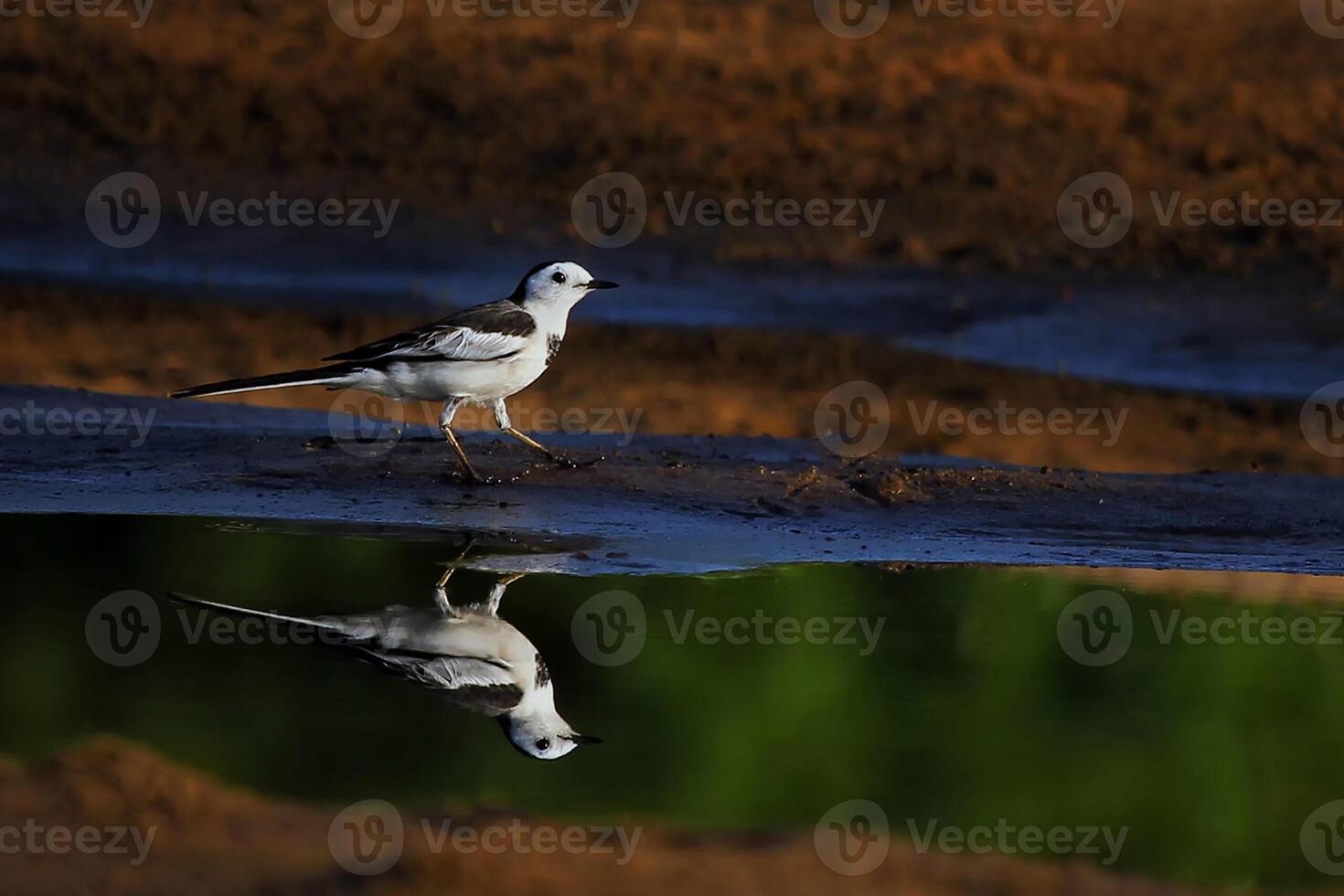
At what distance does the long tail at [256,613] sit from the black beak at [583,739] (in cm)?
132

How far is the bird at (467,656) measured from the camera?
741 centimetres

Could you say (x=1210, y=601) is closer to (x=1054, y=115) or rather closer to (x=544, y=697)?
(x=544, y=697)

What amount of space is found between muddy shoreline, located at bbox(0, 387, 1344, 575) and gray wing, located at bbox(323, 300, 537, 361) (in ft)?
2.50

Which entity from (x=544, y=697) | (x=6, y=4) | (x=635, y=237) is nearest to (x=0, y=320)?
(x=635, y=237)

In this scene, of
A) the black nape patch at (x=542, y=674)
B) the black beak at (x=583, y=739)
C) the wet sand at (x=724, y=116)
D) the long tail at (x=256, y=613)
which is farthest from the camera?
the wet sand at (x=724, y=116)

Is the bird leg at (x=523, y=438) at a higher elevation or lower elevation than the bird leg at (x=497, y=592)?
higher

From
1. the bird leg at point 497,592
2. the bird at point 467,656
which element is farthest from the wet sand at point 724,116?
the bird at point 467,656

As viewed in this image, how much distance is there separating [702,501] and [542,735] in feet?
12.1

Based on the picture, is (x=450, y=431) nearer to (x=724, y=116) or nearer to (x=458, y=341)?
(x=458, y=341)

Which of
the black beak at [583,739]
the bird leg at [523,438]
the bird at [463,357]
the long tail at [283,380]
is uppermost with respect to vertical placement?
the bird at [463,357]

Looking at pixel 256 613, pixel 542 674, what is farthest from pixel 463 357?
pixel 542 674

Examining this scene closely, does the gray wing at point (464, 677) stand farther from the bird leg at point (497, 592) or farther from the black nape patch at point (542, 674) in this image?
the bird leg at point (497, 592)

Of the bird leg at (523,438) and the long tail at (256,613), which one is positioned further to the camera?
the bird leg at (523,438)

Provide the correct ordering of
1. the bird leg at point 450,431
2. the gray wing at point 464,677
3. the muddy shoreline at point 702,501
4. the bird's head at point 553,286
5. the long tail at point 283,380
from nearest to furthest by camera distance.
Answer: the gray wing at point 464,677 → the long tail at point 283,380 → the muddy shoreline at point 702,501 → the bird leg at point 450,431 → the bird's head at point 553,286
